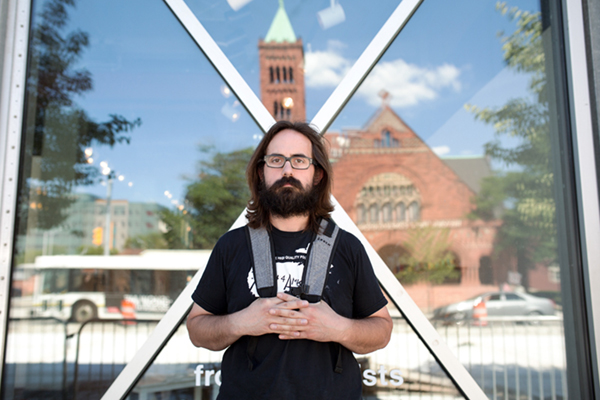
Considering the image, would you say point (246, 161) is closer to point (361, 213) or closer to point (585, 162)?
point (361, 213)

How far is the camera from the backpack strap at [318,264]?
1.33 metres

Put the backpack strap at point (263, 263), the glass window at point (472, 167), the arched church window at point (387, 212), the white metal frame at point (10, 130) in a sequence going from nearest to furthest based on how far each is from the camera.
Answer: the backpack strap at point (263, 263) < the white metal frame at point (10, 130) < the glass window at point (472, 167) < the arched church window at point (387, 212)

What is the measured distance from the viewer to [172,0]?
261 centimetres

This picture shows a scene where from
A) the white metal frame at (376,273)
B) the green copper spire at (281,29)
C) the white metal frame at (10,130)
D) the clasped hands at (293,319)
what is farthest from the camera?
the green copper spire at (281,29)

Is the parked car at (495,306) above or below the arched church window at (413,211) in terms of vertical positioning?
below

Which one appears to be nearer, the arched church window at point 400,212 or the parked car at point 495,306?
the parked car at point 495,306

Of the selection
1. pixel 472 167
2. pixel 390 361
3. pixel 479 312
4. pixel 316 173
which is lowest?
pixel 390 361

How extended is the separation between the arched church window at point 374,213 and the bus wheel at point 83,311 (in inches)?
92.3

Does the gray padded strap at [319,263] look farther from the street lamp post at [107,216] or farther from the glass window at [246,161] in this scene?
the street lamp post at [107,216]

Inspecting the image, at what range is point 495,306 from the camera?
2865 mm

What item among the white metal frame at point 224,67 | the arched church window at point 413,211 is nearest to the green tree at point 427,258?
the arched church window at point 413,211

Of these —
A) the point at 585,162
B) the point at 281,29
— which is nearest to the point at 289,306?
the point at 585,162

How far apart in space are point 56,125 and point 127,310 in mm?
1569

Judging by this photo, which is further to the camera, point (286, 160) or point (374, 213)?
point (374, 213)
